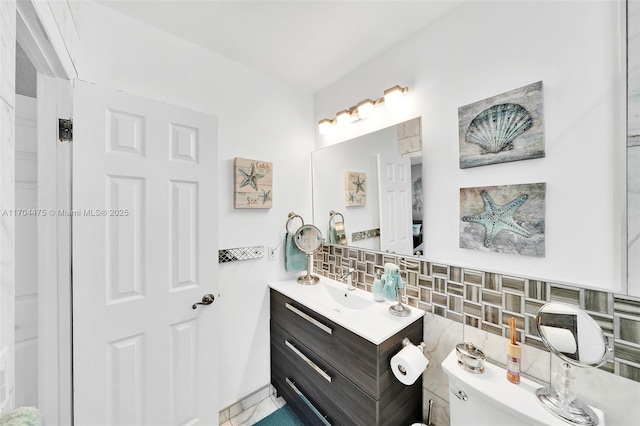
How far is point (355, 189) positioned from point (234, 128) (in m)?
0.98

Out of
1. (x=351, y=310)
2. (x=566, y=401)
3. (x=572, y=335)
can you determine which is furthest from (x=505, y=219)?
(x=351, y=310)

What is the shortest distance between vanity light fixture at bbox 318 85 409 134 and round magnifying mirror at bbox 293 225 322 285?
85 centimetres

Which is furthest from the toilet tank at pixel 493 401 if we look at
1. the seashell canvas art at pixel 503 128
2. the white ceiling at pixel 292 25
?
the white ceiling at pixel 292 25

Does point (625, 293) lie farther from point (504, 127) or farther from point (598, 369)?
point (504, 127)

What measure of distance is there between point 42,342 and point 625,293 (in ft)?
7.31

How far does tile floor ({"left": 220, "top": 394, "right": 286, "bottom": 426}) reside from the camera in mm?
1606

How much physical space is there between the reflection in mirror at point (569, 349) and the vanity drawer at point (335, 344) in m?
0.63

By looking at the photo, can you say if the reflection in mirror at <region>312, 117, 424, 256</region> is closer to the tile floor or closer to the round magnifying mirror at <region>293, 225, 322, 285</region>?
the round magnifying mirror at <region>293, 225, 322, 285</region>

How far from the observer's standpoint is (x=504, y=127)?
1101 millimetres

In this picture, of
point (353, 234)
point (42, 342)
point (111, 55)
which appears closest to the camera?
point (42, 342)

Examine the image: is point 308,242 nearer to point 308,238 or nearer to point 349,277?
point 308,238

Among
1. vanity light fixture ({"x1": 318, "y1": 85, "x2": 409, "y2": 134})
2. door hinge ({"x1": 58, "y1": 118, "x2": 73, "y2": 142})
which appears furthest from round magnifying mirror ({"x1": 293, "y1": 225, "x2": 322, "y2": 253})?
door hinge ({"x1": 58, "y1": 118, "x2": 73, "y2": 142})

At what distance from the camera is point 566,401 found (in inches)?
34.0

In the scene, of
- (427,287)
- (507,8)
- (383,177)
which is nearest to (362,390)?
(427,287)
